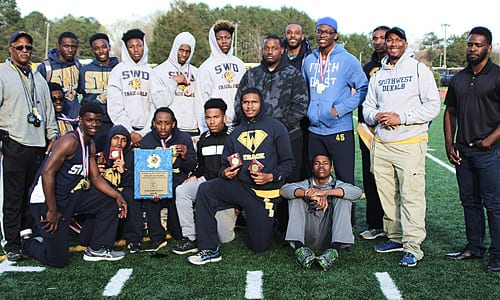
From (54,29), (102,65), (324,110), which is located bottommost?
(324,110)

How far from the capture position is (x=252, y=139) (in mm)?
5668

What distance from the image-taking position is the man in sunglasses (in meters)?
5.24

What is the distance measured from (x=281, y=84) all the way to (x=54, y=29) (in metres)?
84.3

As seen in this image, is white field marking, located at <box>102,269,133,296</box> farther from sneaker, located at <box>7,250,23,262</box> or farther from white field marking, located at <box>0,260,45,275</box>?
sneaker, located at <box>7,250,23,262</box>

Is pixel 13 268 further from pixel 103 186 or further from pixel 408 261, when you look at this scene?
pixel 408 261

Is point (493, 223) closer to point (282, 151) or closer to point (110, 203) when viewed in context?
point (282, 151)

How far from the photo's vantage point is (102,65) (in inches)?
264

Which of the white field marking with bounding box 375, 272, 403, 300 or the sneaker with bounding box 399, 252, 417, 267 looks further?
the sneaker with bounding box 399, 252, 417, 267

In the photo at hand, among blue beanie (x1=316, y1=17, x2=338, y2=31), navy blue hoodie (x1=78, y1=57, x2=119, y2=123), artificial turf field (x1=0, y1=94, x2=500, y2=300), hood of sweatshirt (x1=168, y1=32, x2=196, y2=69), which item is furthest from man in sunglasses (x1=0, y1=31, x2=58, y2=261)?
blue beanie (x1=316, y1=17, x2=338, y2=31)

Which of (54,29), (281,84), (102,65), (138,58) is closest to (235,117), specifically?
(281,84)

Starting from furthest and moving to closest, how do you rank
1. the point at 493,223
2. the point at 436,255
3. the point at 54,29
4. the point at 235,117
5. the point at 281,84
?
the point at 54,29, the point at 235,117, the point at 281,84, the point at 436,255, the point at 493,223

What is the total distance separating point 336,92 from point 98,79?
2923mm

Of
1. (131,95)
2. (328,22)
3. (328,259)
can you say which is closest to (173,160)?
(131,95)

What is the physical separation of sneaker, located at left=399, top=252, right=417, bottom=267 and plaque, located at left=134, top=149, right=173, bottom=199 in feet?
8.12
